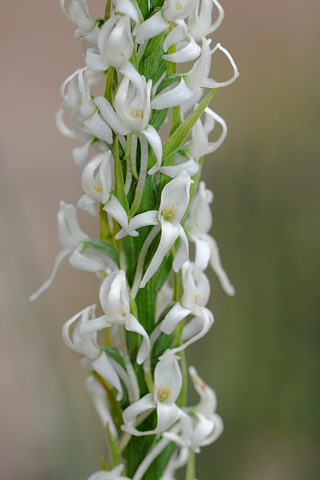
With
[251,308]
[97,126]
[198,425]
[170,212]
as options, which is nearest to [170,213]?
[170,212]

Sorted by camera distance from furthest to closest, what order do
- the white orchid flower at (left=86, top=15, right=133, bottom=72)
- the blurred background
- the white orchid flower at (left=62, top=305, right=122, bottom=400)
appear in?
the blurred background
the white orchid flower at (left=62, top=305, right=122, bottom=400)
the white orchid flower at (left=86, top=15, right=133, bottom=72)

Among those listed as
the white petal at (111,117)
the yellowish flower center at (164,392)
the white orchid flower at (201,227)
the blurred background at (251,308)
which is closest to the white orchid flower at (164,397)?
the yellowish flower center at (164,392)

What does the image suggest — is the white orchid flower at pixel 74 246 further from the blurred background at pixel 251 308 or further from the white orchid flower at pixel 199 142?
the blurred background at pixel 251 308

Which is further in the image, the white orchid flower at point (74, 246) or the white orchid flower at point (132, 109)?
the white orchid flower at point (74, 246)

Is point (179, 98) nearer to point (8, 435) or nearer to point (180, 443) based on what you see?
point (180, 443)

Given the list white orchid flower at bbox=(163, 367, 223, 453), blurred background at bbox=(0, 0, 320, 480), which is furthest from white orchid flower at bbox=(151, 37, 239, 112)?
blurred background at bbox=(0, 0, 320, 480)

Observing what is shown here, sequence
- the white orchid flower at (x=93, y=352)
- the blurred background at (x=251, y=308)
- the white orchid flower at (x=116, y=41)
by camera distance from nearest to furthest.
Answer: the white orchid flower at (x=116, y=41), the white orchid flower at (x=93, y=352), the blurred background at (x=251, y=308)

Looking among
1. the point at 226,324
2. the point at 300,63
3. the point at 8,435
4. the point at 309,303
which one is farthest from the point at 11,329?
the point at 300,63

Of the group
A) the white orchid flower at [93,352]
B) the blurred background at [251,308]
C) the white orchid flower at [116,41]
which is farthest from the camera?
the blurred background at [251,308]

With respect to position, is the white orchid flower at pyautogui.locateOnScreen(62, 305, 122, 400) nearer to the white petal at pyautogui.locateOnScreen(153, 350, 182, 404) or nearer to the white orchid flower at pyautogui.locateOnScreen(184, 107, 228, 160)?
the white petal at pyautogui.locateOnScreen(153, 350, 182, 404)
